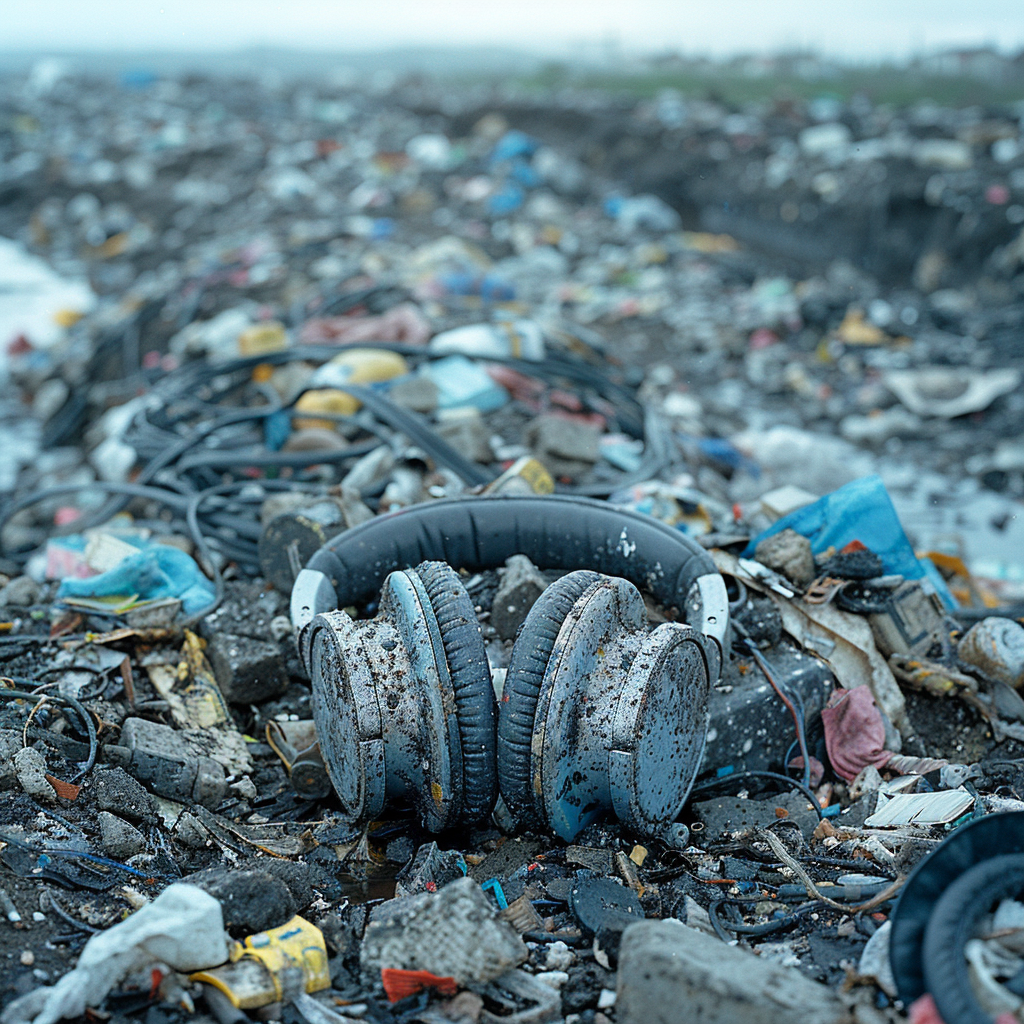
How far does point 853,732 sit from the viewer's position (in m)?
3.21

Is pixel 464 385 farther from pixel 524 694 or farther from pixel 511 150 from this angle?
pixel 511 150

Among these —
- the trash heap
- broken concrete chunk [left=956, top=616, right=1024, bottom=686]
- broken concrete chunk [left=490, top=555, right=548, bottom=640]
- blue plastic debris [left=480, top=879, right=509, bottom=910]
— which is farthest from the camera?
broken concrete chunk [left=956, top=616, right=1024, bottom=686]

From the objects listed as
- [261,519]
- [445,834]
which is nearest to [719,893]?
[445,834]

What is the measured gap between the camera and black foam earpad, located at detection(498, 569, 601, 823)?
2250 millimetres

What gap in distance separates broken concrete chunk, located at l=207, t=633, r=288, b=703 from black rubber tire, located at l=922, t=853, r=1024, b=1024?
2.32 metres

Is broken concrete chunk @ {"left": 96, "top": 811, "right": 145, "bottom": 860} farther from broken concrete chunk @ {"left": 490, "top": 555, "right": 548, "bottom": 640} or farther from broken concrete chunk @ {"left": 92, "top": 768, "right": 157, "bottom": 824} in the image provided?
broken concrete chunk @ {"left": 490, "top": 555, "right": 548, "bottom": 640}

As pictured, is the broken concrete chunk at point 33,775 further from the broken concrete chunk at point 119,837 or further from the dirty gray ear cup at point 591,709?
the dirty gray ear cup at point 591,709

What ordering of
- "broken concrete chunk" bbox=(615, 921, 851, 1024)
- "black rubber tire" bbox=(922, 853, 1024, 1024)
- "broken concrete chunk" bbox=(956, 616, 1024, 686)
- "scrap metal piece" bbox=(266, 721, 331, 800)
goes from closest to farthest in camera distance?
"black rubber tire" bbox=(922, 853, 1024, 1024), "broken concrete chunk" bbox=(615, 921, 851, 1024), "scrap metal piece" bbox=(266, 721, 331, 800), "broken concrete chunk" bbox=(956, 616, 1024, 686)

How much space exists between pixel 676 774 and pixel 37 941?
158cm

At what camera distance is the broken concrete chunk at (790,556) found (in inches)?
139

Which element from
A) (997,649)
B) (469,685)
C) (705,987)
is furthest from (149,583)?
(997,649)

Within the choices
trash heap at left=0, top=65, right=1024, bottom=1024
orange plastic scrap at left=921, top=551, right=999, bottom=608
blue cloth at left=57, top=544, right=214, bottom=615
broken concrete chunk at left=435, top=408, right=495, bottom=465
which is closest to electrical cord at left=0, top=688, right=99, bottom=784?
trash heap at left=0, top=65, right=1024, bottom=1024

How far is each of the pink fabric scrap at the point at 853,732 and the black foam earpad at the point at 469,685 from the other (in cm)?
145

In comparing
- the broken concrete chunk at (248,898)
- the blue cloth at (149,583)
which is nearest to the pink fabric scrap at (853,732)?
the broken concrete chunk at (248,898)
